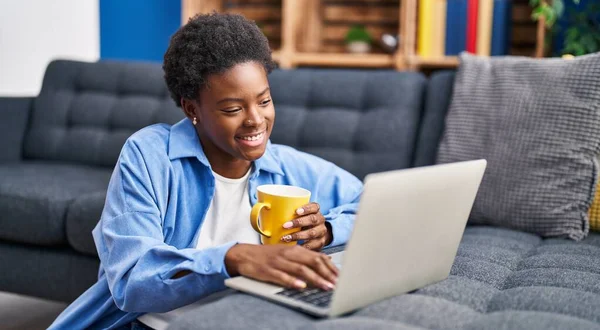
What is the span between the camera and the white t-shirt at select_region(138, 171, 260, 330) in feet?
4.72

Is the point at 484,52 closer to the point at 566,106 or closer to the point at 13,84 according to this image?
the point at 566,106

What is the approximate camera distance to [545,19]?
3.21 meters

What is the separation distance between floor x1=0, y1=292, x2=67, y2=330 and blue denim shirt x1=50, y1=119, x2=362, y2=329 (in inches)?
35.9

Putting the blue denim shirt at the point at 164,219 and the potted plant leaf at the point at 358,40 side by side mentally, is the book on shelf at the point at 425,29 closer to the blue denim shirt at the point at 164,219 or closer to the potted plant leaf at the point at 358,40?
the potted plant leaf at the point at 358,40

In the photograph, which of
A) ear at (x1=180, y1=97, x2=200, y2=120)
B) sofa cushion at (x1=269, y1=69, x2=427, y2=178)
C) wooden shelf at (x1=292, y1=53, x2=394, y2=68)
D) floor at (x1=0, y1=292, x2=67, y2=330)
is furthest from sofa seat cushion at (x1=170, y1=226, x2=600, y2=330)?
wooden shelf at (x1=292, y1=53, x2=394, y2=68)

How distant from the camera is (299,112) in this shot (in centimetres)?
231

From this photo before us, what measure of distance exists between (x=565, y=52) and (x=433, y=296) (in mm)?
2334

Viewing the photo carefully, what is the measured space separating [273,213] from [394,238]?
273mm

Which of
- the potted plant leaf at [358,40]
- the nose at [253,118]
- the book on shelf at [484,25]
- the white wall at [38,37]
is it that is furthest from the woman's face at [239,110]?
the white wall at [38,37]

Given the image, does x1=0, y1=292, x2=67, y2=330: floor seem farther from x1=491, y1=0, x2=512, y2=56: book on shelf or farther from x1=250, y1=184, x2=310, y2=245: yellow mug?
x1=491, y1=0, x2=512, y2=56: book on shelf

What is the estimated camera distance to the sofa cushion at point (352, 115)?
7.07 ft

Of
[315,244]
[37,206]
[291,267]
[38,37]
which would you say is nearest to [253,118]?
[315,244]

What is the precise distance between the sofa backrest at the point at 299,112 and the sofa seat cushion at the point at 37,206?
0.38m

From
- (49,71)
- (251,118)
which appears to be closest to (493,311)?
(251,118)
